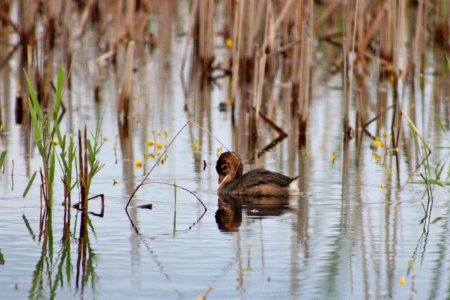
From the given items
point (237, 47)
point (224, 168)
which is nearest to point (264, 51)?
point (237, 47)

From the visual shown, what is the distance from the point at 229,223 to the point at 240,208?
731 millimetres

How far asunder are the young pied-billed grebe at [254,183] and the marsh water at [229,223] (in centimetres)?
9

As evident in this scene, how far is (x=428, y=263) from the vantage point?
6535mm

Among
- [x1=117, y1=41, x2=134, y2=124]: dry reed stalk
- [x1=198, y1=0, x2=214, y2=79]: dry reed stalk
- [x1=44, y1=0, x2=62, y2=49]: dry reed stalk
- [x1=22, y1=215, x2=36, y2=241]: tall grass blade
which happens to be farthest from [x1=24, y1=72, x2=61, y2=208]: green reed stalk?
[x1=44, y1=0, x2=62, y2=49]: dry reed stalk

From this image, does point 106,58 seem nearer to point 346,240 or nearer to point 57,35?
point 57,35

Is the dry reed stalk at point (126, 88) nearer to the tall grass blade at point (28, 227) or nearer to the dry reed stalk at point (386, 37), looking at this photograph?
the dry reed stalk at point (386, 37)

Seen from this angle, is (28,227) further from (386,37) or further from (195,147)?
(386,37)

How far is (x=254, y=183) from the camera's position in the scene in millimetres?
8961

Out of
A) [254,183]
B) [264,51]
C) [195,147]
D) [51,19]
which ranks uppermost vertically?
[51,19]

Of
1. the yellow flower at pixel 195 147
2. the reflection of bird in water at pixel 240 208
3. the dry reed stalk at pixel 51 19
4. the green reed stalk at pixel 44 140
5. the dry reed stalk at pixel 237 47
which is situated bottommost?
the reflection of bird in water at pixel 240 208

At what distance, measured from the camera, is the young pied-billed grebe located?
29.1 feet

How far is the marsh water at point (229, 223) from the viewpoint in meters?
6.03

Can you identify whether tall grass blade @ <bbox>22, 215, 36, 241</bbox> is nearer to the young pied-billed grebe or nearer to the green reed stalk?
the green reed stalk

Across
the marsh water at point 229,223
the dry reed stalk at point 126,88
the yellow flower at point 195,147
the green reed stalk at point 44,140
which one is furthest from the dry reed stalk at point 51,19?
the green reed stalk at point 44,140
